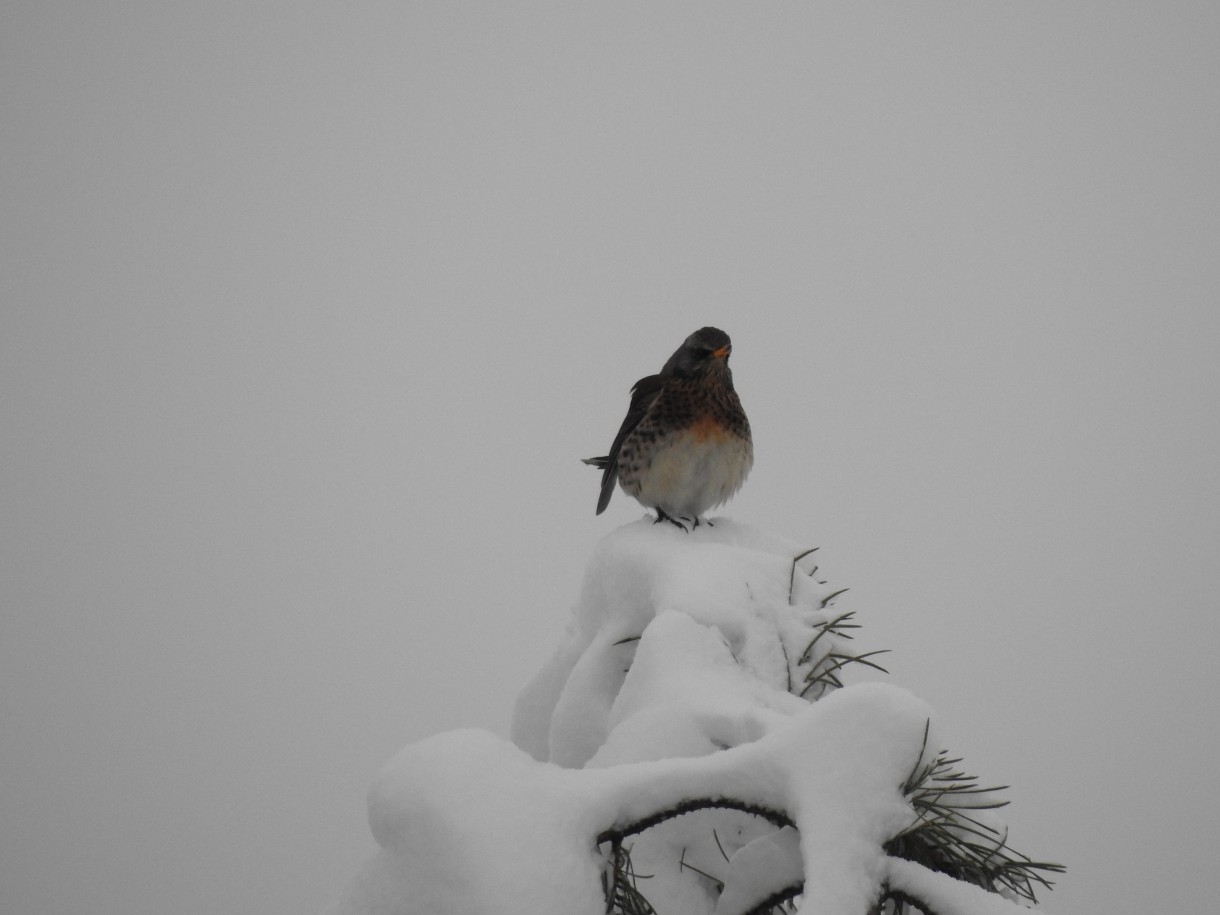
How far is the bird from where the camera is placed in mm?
5391

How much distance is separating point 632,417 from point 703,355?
581mm

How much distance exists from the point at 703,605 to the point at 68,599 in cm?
10948

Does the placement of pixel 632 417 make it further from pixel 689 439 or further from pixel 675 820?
pixel 675 820

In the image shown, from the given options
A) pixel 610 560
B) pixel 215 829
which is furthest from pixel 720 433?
pixel 215 829

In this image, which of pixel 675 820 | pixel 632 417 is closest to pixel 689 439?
pixel 632 417

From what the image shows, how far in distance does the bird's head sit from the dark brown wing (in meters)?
0.19

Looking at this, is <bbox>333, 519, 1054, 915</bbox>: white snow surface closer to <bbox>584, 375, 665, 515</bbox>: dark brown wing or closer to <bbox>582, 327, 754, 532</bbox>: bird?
<bbox>582, 327, 754, 532</bbox>: bird

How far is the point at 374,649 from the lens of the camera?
9650cm

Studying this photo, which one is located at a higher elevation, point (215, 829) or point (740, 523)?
point (740, 523)

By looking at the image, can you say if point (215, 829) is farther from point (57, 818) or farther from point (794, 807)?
point (794, 807)

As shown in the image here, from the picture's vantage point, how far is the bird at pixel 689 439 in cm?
539

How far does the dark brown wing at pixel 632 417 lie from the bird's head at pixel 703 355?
194mm

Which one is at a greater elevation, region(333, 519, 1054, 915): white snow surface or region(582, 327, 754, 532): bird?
region(582, 327, 754, 532): bird

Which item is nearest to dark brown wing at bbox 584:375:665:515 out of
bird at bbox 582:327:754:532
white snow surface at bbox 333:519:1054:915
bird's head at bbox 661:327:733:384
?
bird at bbox 582:327:754:532
